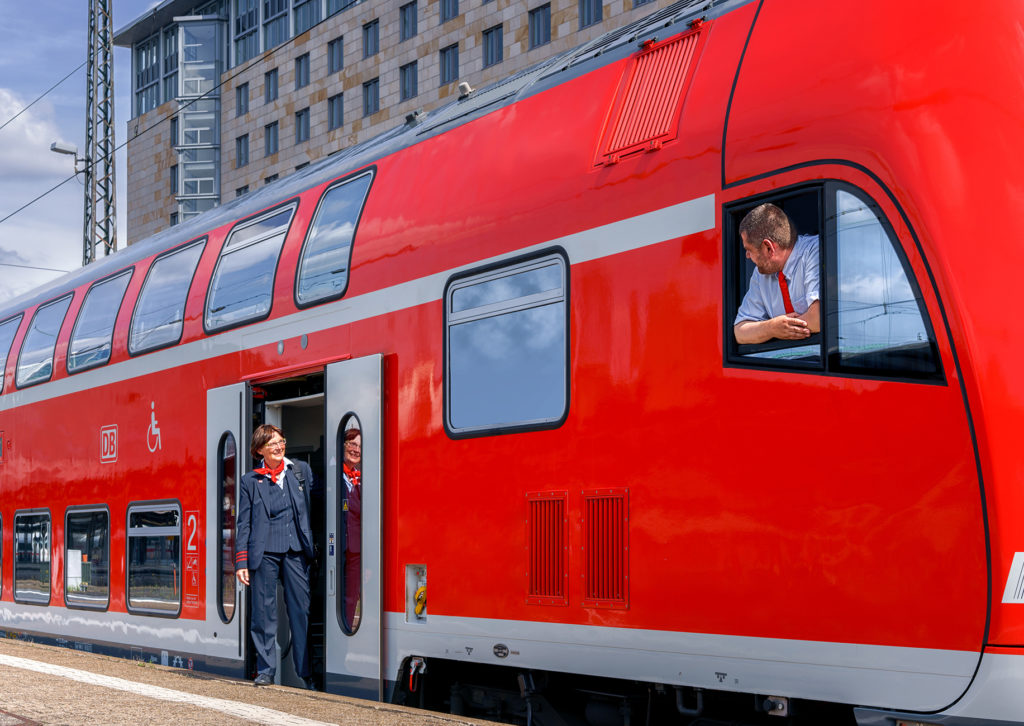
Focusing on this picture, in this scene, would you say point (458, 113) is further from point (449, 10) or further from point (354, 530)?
point (449, 10)

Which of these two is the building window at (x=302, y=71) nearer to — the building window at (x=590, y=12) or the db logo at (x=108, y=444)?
the building window at (x=590, y=12)

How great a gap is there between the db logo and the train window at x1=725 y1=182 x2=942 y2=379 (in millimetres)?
7290

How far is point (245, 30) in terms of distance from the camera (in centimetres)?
5434

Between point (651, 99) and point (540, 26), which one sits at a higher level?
point (540, 26)

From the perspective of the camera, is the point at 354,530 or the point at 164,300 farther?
the point at 164,300

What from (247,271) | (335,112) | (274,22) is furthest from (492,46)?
(247,271)

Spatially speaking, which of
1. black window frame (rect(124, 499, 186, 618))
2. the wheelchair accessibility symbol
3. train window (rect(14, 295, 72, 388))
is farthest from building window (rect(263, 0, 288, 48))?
the wheelchair accessibility symbol

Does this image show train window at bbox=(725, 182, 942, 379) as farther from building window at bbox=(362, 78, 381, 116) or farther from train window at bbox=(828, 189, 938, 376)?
building window at bbox=(362, 78, 381, 116)

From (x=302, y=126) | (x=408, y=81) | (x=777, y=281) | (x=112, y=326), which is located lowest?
(x=777, y=281)

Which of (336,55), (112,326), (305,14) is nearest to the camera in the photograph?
(112,326)

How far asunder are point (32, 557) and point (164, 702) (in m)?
6.90

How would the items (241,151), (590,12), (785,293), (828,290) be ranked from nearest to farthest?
(828,290) < (785,293) < (590,12) < (241,151)

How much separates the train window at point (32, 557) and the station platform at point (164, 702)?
406cm

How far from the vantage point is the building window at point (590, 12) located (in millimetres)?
35750
